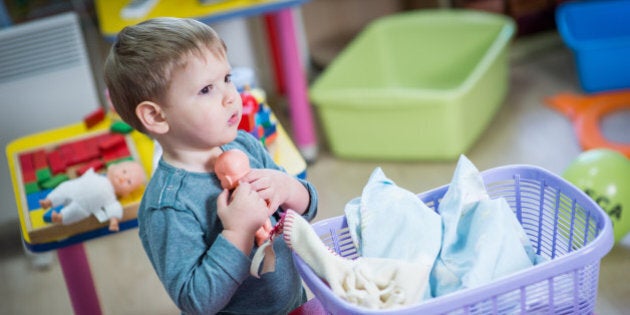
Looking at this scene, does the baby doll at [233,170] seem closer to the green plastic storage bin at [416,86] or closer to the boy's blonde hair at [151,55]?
the boy's blonde hair at [151,55]

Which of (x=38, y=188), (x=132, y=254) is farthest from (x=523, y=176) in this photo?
(x=132, y=254)

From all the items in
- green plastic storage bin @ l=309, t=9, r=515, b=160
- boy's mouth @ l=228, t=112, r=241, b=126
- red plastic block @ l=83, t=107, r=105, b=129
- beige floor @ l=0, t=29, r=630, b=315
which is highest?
boy's mouth @ l=228, t=112, r=241, b=126

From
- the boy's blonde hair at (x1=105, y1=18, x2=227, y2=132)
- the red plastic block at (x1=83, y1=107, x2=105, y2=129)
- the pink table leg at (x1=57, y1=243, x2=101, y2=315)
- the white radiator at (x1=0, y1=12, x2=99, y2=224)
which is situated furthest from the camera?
the white radiator at (x1=0, y1=12, x2=99, y2=224)

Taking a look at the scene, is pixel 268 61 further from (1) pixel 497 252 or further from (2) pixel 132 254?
(1) pixel 497 252

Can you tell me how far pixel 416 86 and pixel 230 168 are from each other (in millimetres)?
1835

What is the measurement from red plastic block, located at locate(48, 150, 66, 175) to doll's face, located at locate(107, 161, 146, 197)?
0.15 m

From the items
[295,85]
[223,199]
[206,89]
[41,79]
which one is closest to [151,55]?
[206,89]

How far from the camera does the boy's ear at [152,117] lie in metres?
0.90

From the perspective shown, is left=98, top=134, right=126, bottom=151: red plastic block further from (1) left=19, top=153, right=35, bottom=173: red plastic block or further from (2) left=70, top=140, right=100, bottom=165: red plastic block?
(1) left=19, top=153, right=35, bottom=173: red plastic block

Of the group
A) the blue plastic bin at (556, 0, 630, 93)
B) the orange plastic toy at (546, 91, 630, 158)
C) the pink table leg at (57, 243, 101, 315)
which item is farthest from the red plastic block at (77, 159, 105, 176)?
the blue plastic bin at (556, 0, 630, 93)

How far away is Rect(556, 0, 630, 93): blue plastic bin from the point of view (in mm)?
2400

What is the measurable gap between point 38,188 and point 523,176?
2.75 ft

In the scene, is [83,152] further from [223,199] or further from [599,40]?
[599,40]

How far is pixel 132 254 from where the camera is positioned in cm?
212
